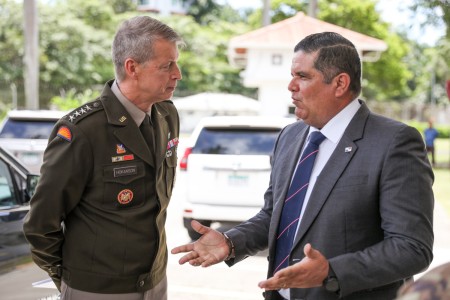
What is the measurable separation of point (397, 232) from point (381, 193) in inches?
6.2

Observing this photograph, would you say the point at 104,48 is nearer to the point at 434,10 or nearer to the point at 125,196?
the point at 434,10

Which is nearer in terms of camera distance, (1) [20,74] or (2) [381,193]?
(2) [381,193]

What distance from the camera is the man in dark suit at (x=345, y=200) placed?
2.29m

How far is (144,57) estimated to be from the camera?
9.77 feet

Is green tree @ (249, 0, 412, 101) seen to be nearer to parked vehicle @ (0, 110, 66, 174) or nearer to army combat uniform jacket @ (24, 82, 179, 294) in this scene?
parked vehicle @ (0, 110, 66, 174)

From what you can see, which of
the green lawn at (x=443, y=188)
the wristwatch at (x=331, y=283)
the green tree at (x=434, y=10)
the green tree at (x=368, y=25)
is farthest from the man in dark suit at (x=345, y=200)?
the green tree at (x=368, y=25)

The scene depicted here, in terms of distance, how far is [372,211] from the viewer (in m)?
2.40

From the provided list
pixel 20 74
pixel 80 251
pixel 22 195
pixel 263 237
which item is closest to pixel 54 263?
pixel 80 251

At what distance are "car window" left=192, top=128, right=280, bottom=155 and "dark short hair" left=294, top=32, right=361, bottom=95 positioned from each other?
622cm

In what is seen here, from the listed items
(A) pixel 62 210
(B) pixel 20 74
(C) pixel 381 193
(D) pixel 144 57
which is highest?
(D) pixel 144 57

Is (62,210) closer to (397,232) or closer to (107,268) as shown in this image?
(107,268)

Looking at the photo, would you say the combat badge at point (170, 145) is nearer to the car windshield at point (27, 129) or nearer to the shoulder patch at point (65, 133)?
the shoulder patch at point (65, 133)

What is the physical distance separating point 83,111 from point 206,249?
81 cm

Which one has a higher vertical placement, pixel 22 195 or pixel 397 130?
pixel 397 130
